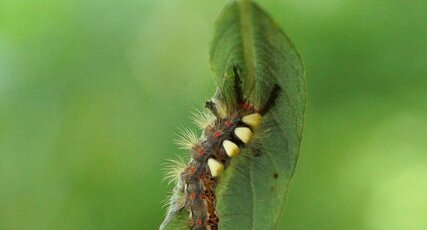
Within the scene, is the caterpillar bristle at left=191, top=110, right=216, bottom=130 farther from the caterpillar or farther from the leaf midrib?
the leaf midrib

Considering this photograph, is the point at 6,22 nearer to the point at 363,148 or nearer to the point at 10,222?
the point at 10,222

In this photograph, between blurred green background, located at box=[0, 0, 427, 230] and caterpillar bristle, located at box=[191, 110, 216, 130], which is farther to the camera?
blurred green background, located at box=[0, 0, 427, 230]

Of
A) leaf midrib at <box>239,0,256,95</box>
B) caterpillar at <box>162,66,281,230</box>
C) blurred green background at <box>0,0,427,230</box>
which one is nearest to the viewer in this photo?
leaf midrib at <box>239,0,256,95</box>

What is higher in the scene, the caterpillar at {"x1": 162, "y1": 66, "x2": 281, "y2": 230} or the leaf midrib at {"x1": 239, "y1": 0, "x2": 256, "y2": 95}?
the leaf midrib at {"x1": 239, "y1": 0, "x2": 256, "y2": 95}

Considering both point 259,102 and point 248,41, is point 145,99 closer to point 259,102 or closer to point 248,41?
point 259,102

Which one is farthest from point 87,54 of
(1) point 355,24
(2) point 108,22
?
(1) point 355,24

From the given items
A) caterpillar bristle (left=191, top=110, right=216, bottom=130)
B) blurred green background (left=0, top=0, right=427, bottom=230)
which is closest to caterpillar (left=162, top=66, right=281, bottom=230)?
caterpillar bristle (left=191, top=110, right=216, bottom=130)
